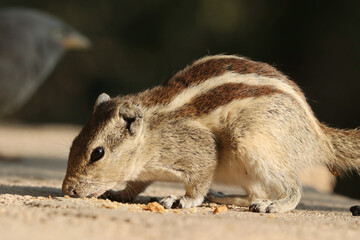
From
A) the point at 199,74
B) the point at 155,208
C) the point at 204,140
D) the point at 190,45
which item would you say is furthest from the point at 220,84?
the point at 190,45

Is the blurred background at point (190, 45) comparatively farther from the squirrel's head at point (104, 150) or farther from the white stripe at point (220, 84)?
the squirrel's head at point (104, 150)

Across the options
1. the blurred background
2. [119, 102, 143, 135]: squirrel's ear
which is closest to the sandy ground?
[119, 102, 143, 135]: squirrel's ear

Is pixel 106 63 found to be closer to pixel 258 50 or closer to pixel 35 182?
pixel 258 50

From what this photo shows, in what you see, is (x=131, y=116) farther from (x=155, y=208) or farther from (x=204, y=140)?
(x=155, y=208)

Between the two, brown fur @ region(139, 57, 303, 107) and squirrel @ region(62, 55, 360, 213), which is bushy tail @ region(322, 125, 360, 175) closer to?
squirrel @ region(62, 55, 360, 213)

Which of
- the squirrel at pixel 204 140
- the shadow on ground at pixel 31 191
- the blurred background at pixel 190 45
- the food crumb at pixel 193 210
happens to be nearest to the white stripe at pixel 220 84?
the squirrel at pixel 204 140
